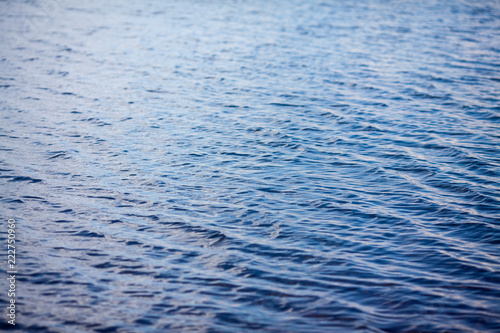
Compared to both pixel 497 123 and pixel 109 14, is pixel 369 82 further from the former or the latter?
pixel 109 14

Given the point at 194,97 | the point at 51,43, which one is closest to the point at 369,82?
the point at 194,97

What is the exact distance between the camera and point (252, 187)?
52.7 ft

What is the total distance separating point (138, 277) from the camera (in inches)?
455

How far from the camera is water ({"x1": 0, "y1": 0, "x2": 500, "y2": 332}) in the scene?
10781 mm

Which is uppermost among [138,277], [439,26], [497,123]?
[439,26]

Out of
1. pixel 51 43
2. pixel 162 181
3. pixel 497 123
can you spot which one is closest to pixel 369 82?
pixel 497 123

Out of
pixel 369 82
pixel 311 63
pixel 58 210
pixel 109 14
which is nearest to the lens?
pixel 58 210

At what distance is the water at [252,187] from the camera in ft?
35.4

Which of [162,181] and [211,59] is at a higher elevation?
[211,59]

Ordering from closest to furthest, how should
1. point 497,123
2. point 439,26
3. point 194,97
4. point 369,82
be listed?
point 497,123, point 194,97, point 369,82, point 439,26

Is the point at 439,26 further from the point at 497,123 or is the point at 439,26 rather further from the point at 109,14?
the point at 109,14

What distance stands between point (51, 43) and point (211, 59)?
12.1 m

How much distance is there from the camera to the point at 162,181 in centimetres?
1633

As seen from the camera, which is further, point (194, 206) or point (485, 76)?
point (485, 76)
